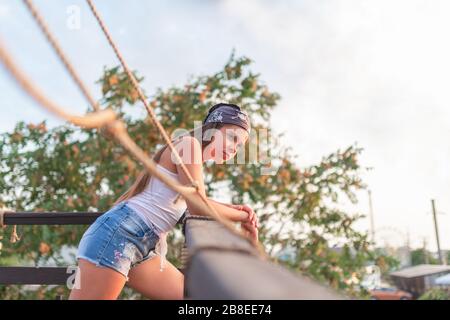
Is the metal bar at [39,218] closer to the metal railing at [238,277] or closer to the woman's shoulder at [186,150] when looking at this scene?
the woman's shoulder at [186,150]

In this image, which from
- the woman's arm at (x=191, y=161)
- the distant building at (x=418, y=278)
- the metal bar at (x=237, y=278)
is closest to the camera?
the metal bar at (x=237, y=278)

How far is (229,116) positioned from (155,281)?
2.41 feet

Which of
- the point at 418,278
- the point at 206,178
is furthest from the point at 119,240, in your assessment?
the point at 418,278

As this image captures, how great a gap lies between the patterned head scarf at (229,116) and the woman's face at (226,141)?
0.02m

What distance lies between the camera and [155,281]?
2012mm

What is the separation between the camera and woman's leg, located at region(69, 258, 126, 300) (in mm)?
1595

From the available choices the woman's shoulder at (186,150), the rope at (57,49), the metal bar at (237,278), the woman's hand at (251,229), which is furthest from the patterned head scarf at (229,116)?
the metal bar at (237,278)

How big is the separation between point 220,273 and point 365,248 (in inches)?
203

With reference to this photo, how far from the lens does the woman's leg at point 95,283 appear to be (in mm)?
1595

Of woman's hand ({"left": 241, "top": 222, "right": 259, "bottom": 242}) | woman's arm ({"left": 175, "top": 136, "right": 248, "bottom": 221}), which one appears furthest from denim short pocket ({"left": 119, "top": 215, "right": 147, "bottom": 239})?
woman's hand ({"left": 241, "top": 222, "right": 259, "bottom": 242})

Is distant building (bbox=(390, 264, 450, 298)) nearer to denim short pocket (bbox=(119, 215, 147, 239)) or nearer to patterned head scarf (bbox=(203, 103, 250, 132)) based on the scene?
patterned head scarf (bbox=(203, 103, 250, 132))

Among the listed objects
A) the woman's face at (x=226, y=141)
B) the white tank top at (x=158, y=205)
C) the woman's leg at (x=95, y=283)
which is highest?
the woman's face at (x=226, y=141)

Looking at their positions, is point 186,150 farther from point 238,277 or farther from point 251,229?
point 238,277
